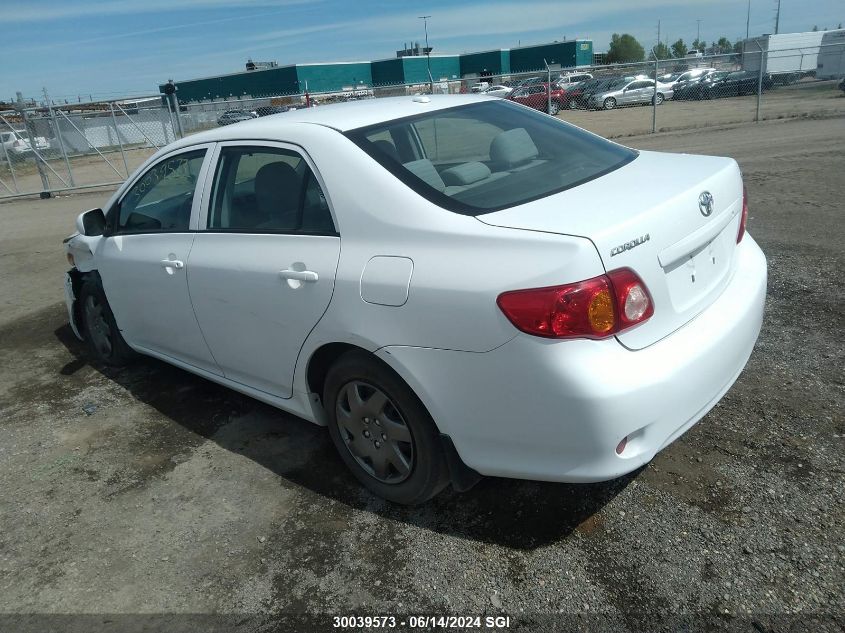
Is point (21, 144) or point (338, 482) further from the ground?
point (21, 144)

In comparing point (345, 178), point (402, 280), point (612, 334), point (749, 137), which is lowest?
point (749, 137)

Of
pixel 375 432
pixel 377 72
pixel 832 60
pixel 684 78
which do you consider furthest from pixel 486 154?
pixel 377 72

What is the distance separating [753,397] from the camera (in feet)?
11.8

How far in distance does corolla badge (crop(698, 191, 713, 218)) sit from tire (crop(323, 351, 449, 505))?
137cm

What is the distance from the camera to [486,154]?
332 cm

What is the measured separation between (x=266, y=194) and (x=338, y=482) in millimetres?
1476

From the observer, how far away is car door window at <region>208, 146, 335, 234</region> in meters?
3.05

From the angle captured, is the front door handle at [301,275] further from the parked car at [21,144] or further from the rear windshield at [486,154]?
the parked car at [21,144]

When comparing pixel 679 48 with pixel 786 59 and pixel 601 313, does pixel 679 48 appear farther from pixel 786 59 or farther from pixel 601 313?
pixel 601 313

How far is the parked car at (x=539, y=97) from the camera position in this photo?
27.0 meters

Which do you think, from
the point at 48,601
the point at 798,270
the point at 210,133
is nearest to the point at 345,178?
the point at 210,133

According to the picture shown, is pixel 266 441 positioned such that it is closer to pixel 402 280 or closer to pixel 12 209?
pixel 402 280

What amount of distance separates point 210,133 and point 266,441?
176cm

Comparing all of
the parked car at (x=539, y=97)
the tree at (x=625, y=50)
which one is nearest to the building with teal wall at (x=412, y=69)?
the tree at (x=625, y=50)
